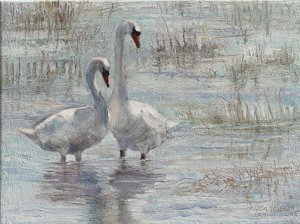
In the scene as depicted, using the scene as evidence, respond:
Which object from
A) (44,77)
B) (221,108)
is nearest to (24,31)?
(44,77)

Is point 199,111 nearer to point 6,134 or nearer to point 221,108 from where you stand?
point 221,108

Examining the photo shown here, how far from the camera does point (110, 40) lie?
12.5m

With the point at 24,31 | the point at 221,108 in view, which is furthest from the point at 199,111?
the point at 24,31

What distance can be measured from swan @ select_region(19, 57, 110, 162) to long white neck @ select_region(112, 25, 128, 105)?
0.15m

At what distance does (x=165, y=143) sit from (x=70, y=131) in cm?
48

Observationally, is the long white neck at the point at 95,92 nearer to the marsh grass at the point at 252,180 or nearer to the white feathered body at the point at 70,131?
the white feathered body at the point at 70,131

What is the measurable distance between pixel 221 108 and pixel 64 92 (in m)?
0.78

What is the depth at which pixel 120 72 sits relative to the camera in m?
12.5

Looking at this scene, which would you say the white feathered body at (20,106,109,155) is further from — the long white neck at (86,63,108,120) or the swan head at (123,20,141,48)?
the swan head at (123,20,141,48)

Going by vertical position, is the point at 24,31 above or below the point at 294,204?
above

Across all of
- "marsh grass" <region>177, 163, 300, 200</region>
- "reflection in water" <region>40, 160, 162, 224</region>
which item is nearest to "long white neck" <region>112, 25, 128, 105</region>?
"reflection in water" <region>40, 160, 162, 224</region>

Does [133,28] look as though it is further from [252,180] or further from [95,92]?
[252,180]

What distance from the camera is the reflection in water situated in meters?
12.4

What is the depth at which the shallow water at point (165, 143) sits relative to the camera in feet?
40.6
